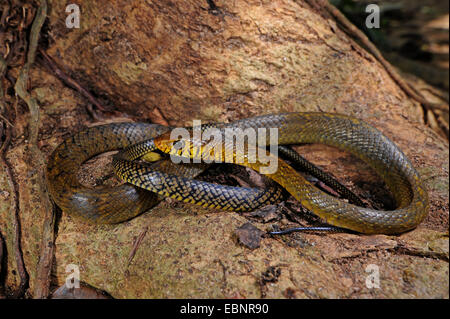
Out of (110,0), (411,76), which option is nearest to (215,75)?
(110,0)

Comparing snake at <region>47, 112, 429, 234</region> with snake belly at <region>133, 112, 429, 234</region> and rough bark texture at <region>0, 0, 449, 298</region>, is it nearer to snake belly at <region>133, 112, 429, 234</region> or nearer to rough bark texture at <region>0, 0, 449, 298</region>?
snake belly at <region>133, 112, 429, 234</region>

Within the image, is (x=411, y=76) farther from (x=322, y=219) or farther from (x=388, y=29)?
(x=322, y=219)

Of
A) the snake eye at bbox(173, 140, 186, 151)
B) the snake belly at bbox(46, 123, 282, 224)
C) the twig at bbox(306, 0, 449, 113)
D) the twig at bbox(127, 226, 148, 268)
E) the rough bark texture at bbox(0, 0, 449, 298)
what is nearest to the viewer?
the rough bark texture at bbox(0, 0, 449, 298)

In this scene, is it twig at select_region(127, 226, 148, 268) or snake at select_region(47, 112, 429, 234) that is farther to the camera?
snake at select_region(47, 112, 429, 234)

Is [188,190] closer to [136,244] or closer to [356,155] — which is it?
[136,244]

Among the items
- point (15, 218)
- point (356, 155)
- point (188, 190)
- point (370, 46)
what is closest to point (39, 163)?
point (15, 218)

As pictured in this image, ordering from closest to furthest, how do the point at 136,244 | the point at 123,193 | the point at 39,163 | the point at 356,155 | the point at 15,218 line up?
the point at 136,244, the point at 123,193, the point at 15,218, the point at 39,163, the point at 356,155

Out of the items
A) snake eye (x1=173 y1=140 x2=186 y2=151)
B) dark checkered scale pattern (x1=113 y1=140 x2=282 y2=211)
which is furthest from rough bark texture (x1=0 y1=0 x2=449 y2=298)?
snake eye (x1=173 y1=140 x2=186 y2=151)
